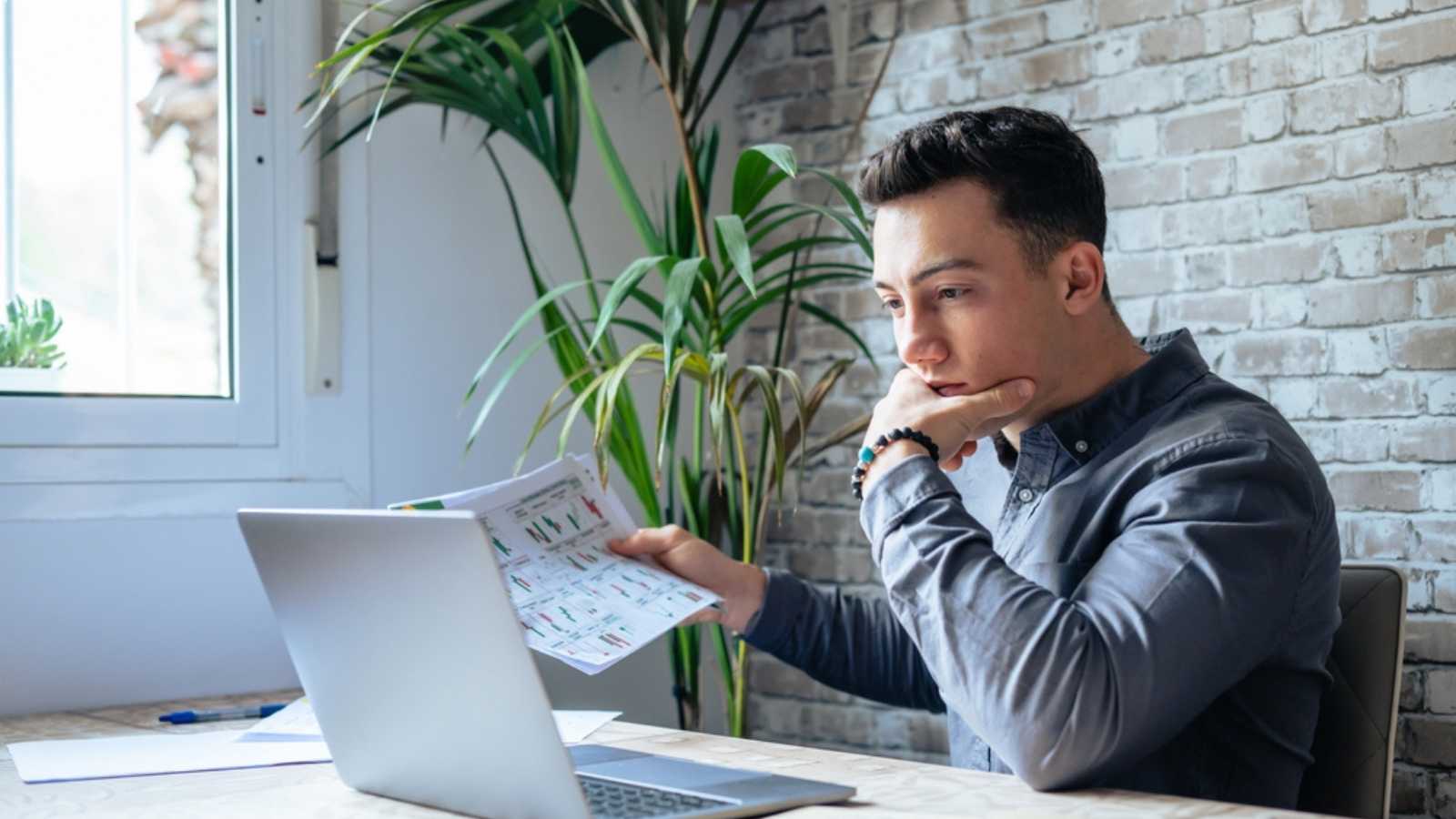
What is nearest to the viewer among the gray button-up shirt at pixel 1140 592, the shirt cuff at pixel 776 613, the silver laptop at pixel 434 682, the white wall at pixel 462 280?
the silver laptop at pixel 434 682

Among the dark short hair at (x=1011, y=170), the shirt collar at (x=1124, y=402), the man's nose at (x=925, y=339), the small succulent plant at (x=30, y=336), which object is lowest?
the shirt collar at (x=1124, y=402)

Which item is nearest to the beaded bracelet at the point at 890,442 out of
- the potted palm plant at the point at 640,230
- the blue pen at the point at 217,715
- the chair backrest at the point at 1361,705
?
the chair backrest at the point at 1361,705

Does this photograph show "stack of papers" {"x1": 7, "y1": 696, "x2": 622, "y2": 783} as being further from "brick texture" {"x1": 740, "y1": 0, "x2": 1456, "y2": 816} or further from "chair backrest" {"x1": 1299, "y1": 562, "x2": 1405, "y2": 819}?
"brick texture" {"x1": 740, "y1": 0, "x2": 1456, "y2": 816}

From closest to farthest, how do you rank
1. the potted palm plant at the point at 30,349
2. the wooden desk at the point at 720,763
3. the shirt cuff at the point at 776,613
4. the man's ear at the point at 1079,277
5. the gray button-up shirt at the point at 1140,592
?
the wooden desk at the point at 720,763
the gray button-up shirt at the point at 1140,592
the man's ear at the point at 1079,277
the shirt cuff at the point at 776,613
the potted palm plant at the point at 30,349

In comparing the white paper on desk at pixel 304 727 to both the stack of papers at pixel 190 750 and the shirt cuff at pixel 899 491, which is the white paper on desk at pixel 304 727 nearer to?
the stack of papers at pixel 190 750

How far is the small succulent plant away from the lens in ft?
7.22

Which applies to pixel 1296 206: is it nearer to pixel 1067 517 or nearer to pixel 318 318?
pixel 1067 517

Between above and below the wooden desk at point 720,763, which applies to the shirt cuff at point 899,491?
above

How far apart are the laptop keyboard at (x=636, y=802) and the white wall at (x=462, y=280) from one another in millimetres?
1422

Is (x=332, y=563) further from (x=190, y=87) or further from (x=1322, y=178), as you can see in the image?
(x=1322, y=178)

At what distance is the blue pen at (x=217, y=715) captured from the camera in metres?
1.96

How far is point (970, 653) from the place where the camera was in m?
1.38

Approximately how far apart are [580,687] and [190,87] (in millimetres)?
1305

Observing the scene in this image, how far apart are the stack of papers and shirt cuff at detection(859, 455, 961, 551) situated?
37 centimetres
